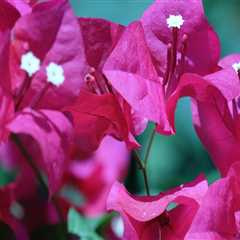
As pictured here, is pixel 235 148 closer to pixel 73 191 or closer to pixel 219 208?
pixel 219 208

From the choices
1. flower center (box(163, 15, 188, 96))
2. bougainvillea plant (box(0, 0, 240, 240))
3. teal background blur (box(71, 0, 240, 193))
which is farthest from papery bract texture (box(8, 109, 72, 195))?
teal background blur (box(71, 0, 240, 193))

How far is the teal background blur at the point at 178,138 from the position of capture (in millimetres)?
→ 1824

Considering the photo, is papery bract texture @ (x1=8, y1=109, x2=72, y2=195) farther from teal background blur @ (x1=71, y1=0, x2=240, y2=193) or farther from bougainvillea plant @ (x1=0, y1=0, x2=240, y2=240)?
teal background blur @ (x1=71, y1=0, x2=240, y2=193)

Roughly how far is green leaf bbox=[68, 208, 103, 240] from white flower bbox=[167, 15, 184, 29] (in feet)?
0.88

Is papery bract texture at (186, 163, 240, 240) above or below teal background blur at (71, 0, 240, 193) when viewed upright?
above

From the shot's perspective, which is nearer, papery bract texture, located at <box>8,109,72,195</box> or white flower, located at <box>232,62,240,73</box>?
papery bract texture, located at <box>8,109,72,195</box>

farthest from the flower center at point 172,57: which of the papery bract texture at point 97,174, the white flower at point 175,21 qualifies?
the papery bract texture at point 97,174

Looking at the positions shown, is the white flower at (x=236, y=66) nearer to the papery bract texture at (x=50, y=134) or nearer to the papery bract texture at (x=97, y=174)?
the papery bract texture at (x=50, y=134)

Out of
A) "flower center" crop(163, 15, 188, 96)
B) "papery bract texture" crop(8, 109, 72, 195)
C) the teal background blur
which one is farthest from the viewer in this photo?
the teal background blur

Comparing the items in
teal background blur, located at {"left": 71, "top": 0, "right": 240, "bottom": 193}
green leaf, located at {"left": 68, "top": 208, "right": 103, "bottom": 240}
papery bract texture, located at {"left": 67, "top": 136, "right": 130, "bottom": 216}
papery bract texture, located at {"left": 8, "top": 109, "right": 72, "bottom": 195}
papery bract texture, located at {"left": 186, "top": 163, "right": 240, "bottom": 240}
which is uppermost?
papery bract texture, located at {"left": 8, "top": 109, "right": 72, "bottom": 195}

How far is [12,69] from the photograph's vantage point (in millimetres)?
955

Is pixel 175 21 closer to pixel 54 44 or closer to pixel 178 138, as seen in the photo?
pixel 54 44

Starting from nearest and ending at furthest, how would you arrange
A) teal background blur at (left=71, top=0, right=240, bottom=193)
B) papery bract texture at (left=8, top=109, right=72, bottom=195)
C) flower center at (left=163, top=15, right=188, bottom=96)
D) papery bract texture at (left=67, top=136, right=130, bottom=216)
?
1. papery bract texture at (left=8, top=109, right=72, bottom=195)
2. flower center at (left=163, top=15, right=188, bottom=96)
3. papery bract texture at (left=67, top=136, right=130, bottom=216)
4. teal background blur at (left=71, top=0, right=240, bottom=193)

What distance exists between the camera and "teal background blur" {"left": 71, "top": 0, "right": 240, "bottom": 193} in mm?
1824
